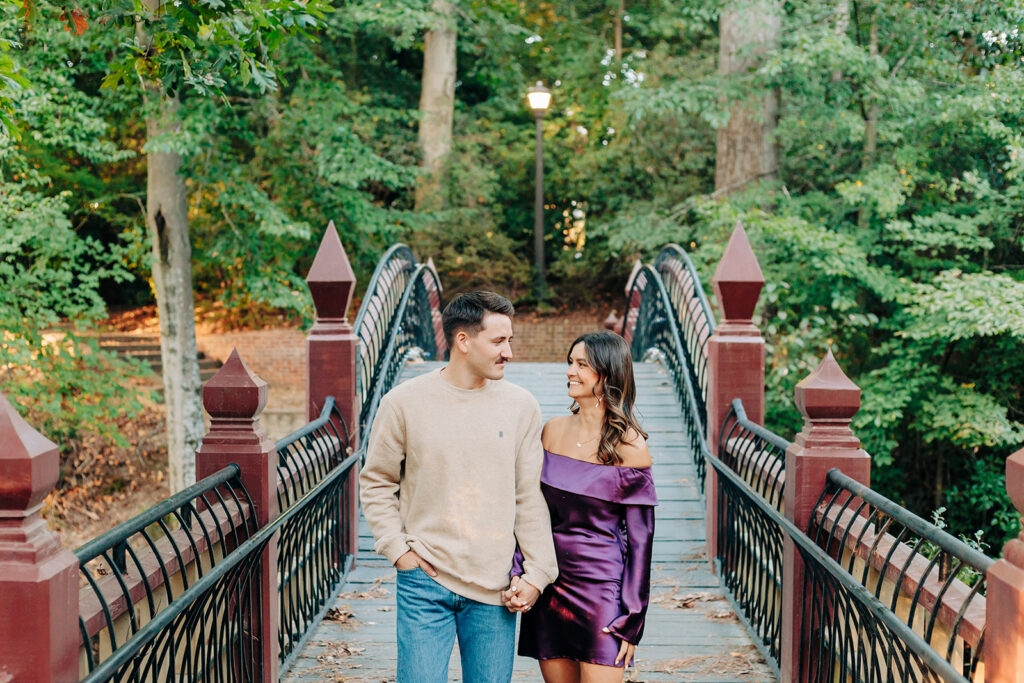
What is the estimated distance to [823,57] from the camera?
11.4 metres

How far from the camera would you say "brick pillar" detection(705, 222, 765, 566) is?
6.09 metres

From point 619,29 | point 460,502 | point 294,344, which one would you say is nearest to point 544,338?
point 294,344

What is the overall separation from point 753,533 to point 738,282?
1.85 meters

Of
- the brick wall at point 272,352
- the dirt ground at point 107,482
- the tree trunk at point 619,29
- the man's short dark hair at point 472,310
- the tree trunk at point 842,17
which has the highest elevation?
the tree trunk at point 619,29

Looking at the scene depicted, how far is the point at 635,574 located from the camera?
289cm

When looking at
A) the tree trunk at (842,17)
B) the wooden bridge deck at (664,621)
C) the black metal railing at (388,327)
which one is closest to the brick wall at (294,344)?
the black metal railing at (388,327)

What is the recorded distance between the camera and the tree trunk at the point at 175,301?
1365cm

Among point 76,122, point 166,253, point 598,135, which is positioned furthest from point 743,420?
point 598,135

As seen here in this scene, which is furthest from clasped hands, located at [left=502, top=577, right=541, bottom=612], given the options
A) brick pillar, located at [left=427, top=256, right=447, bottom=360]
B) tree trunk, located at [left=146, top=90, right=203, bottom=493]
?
tree trunk, located at [left=146, top=90, right=203, bottom=493]

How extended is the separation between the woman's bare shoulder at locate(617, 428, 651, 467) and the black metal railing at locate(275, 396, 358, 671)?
202 centimetres

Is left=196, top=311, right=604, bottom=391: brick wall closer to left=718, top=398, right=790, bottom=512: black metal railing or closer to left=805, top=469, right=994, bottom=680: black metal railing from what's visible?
left=718, top=398, right=790, bottom=512: black metal railing

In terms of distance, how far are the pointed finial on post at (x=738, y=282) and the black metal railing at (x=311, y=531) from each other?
109 inches

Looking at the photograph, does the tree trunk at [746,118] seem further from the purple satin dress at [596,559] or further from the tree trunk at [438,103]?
the purple satin dress at [596,559]

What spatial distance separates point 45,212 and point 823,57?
9852 millimetres
